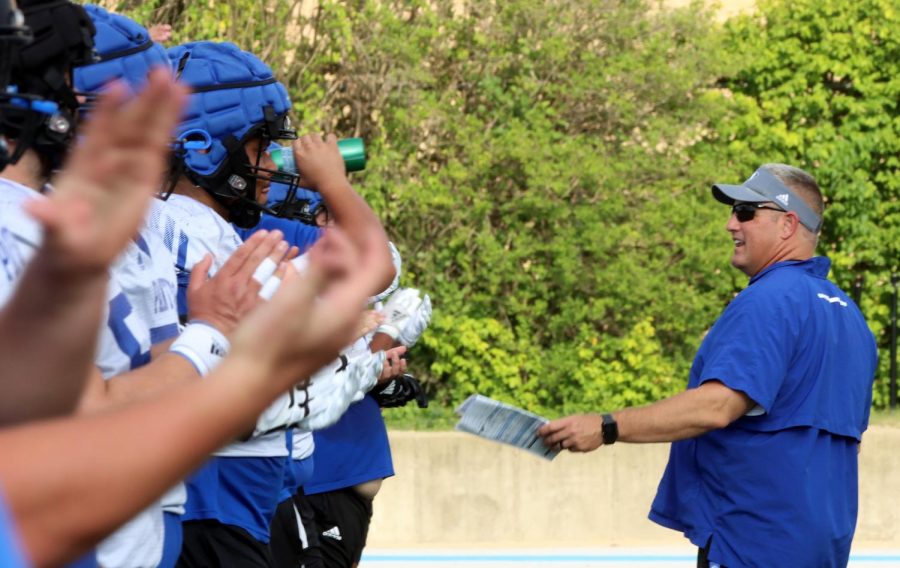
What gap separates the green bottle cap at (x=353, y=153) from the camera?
509 cm

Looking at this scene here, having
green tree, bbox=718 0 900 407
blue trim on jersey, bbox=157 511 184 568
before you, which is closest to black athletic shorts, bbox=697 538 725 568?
blue trim on jersey, bbox=157 511 184 568

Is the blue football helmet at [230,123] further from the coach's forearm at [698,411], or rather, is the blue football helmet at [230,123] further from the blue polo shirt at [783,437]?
the blue polo shirt at [783,437]

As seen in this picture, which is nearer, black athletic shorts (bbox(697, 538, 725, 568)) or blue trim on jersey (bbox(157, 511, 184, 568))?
blue trim on jersey (bbox(157, 511, 184, 568))

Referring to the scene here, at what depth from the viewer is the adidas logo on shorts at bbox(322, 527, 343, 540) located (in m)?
5.85

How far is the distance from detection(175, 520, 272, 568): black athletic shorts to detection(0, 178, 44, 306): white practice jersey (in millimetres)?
1810

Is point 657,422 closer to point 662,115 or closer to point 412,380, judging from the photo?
point 412,380

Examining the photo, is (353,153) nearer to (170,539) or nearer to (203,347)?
(170,539)

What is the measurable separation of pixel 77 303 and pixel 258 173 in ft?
9.23

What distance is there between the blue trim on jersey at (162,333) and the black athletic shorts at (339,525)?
3.08 m

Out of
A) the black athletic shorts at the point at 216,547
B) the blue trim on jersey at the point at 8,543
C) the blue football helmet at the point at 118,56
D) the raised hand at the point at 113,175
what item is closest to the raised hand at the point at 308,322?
the raised hand at the point at 113,175

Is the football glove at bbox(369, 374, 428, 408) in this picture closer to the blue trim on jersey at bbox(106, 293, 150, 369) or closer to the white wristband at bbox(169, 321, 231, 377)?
the blue trim on jersey at bbox(106, 293, 150, 369)

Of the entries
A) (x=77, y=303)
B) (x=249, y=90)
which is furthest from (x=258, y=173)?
(x=77, y=303)

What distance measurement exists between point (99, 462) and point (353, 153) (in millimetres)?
3859

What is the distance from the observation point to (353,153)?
204 inches
